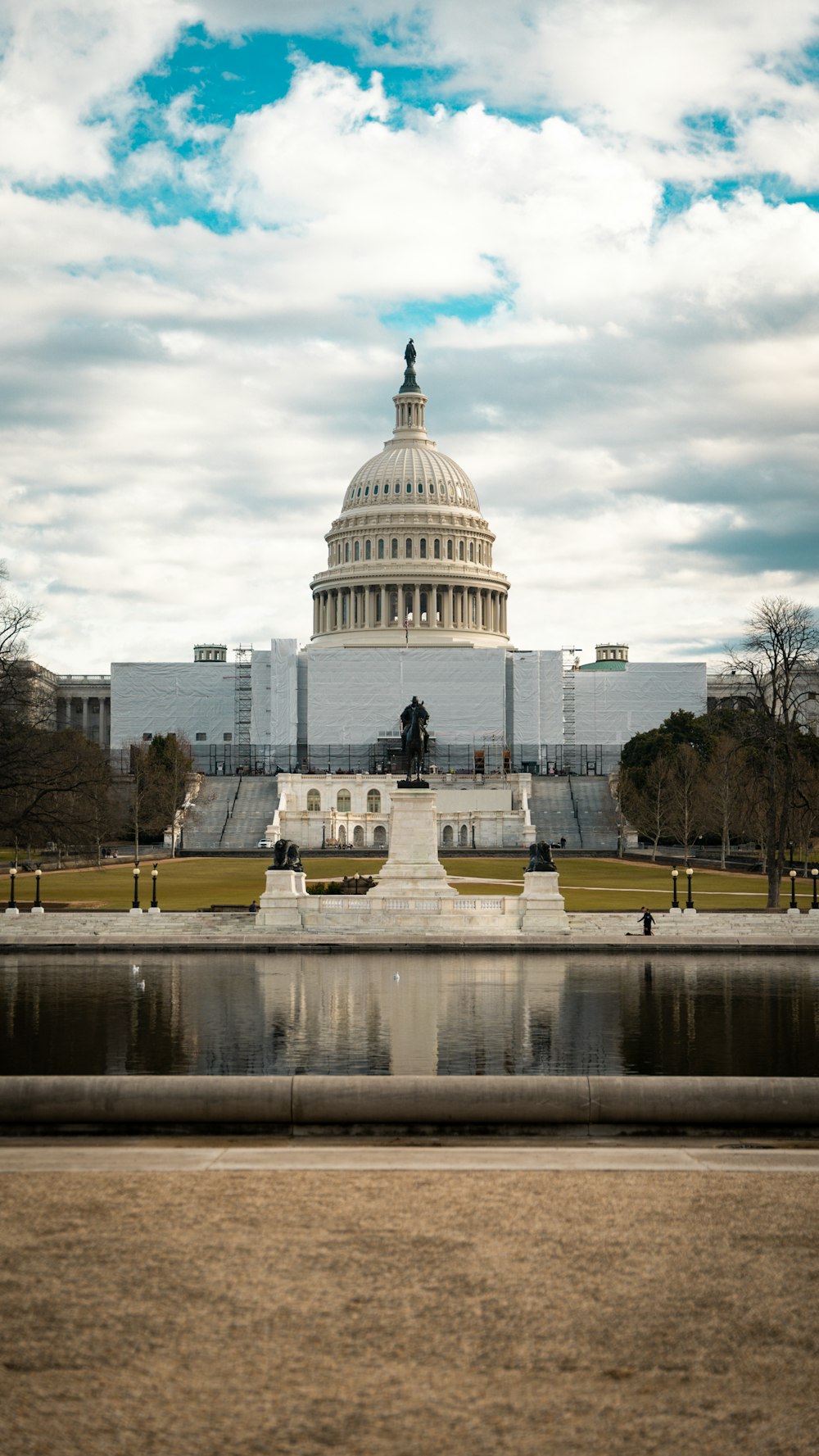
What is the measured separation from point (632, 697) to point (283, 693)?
37405mm

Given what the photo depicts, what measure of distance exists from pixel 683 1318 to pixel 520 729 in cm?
15709

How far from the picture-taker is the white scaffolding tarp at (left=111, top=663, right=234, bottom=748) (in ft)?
556

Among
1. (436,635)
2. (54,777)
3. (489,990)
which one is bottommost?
(489,990)

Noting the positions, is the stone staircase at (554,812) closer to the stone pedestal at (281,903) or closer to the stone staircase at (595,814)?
the stone staircase at (595,814)

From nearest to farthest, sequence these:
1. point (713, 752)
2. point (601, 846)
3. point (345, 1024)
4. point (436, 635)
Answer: point (345, 1024) → point (713, 752) → point (601, 846) → point (436, 635)

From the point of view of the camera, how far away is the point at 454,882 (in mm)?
68875

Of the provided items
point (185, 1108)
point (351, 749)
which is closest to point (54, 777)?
point (185, 1108)

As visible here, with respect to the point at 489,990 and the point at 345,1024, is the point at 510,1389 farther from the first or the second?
the point at 489,990

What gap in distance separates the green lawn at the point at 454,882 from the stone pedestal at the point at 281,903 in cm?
716

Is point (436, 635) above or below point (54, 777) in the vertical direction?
above

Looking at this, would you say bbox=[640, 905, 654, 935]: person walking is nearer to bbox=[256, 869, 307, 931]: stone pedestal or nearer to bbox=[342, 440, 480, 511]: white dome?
bbox=[256, 869, 307, 931]: stone pedestal

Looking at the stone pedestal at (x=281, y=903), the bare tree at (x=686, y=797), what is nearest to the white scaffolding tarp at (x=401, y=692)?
the bare tree at (x=686, y=797)

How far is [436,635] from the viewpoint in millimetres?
177250

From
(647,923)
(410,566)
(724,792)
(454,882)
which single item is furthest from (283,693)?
(647,923)
